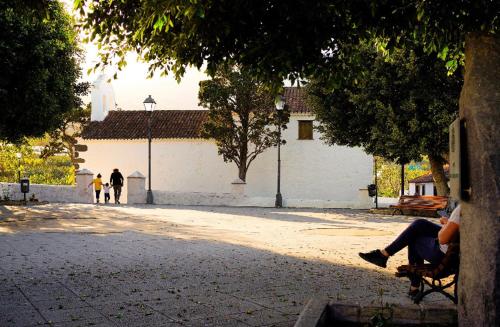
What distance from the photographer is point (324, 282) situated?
6.58 meters

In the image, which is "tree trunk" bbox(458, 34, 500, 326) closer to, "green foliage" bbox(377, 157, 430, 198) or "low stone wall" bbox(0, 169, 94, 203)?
"low stone wall" bbox(0, 169, 94, 203)

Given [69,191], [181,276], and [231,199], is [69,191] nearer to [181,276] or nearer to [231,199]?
[231,199]

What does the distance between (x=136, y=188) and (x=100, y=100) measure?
614 inches

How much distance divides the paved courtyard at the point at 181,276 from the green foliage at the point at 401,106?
29.4ft

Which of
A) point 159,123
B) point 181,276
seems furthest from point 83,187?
point 181,276

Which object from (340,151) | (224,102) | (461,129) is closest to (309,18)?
Answer: (461,129)

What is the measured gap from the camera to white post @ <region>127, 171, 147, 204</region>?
1133 inches

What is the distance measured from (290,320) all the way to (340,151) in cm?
3361

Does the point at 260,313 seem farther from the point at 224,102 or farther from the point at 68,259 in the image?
the point at 224,102

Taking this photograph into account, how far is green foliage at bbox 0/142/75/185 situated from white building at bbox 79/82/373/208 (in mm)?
9454

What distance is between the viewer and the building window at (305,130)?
37.8 metres

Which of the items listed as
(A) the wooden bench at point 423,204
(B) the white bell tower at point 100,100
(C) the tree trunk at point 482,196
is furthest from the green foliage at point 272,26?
(B) the white bell tower at point 100,100

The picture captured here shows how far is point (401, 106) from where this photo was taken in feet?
68.4

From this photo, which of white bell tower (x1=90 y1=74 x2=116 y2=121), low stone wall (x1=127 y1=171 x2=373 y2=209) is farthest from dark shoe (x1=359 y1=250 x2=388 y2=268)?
white bell tower (x1=90 y1=74 x2=116 y2=121)
